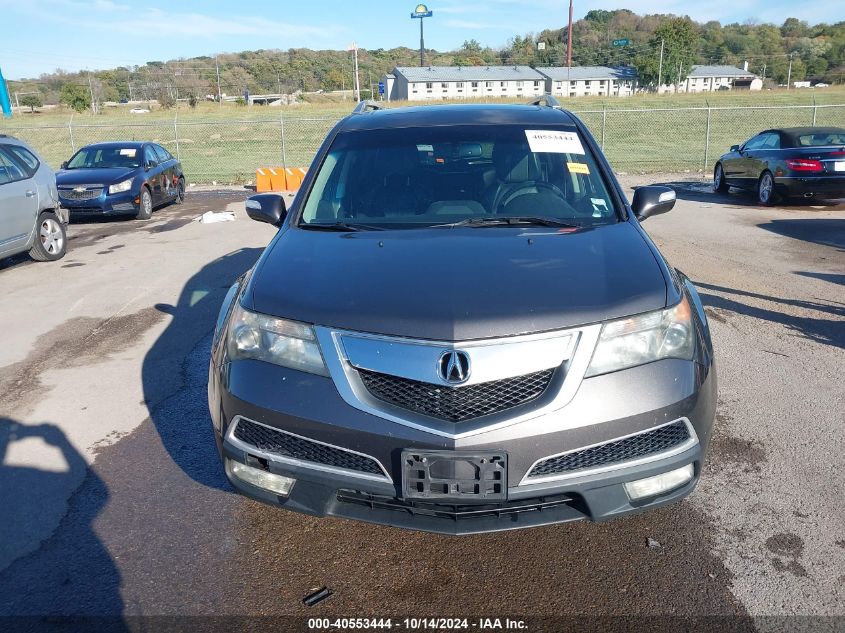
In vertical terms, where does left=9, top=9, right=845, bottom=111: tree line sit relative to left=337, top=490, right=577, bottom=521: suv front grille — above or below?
above

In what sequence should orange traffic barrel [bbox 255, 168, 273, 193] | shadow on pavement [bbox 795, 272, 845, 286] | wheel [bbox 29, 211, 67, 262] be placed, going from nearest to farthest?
shadow on pavement [bbox 795, 272, 845, 286] < wheel [bbox 29, 211, 67, 262] < orange traffic barrel [bbox 255, 168, 273, 193]

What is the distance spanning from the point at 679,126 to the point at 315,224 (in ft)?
131

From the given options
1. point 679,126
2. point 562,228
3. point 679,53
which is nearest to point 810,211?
A: point 562,228

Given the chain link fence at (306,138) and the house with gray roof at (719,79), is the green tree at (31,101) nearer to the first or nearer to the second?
the chain link fence at (306,138)

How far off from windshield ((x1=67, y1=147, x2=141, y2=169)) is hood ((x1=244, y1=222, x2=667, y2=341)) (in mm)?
12715

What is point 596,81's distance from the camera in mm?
89625

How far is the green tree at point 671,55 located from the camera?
82125 millimetres

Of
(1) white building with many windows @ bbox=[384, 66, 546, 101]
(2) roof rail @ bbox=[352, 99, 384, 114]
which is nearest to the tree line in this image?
(1) white building with many windows @ bbox=[384, 66, 546, 101]

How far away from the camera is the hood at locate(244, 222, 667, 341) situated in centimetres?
255

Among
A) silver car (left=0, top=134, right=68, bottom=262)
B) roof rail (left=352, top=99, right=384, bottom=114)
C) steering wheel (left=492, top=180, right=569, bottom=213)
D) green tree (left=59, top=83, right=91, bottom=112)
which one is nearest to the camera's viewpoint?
steering wheel (left=492, top=180, right=569, bottom=213)

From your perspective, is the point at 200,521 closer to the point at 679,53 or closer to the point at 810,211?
the point at 810,211

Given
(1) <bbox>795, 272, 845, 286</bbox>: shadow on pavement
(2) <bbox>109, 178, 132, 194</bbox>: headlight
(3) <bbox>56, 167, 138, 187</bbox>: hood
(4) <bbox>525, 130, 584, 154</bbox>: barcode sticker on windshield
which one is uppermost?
(4) <bbox>525, 130, 584, 154</bbox>: barcode sticker on windshield

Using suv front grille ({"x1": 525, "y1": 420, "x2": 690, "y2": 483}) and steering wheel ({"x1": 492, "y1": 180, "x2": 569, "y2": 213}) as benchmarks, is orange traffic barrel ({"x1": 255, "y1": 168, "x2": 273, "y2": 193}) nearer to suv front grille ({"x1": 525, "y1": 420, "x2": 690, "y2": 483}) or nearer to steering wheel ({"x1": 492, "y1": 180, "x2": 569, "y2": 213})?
steering wheel ({"x1": 492, "y1": 180, "x2": 569, "y2": 213})

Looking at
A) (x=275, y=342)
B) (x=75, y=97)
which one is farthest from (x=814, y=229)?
(x=75, y=97)
